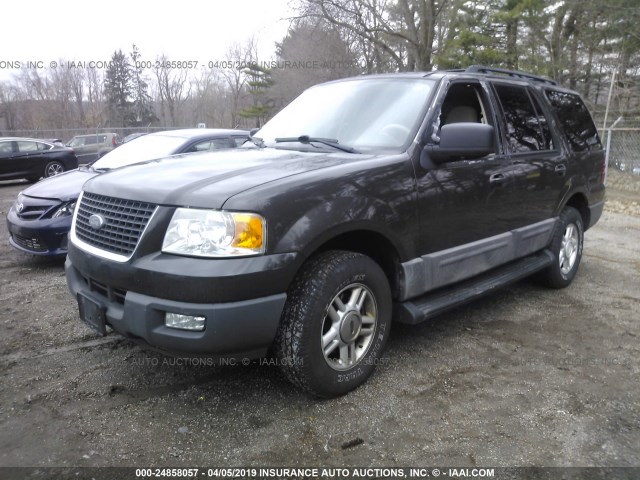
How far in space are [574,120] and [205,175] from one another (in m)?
4.06

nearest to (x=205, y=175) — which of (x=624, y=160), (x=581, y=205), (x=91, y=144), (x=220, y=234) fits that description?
(x=220, y=234)

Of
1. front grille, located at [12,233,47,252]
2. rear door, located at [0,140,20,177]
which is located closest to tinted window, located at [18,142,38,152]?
rear door, located at [0,140,20,177]

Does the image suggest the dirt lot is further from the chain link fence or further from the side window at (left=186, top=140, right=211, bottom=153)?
the chain link fence

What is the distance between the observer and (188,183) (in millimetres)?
2662

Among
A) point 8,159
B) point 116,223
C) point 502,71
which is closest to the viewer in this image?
point 116,223

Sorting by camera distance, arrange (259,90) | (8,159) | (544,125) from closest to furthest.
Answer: (544,125) → (8,159) → (259,90)

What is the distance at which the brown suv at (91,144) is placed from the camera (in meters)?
21.7

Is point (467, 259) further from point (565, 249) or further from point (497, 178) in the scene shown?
point (565, 249)

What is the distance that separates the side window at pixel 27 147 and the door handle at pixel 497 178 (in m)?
14.2

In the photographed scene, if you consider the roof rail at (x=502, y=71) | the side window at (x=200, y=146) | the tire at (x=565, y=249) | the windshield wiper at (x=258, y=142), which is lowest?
the tire at (x=565, y=249)

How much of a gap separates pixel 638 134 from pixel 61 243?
44.0 feet

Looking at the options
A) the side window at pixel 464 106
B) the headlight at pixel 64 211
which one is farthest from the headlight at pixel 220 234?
the headlight at pixel 64 211

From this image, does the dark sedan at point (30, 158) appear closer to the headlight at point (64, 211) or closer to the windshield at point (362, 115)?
the headlight at point (64, 211)

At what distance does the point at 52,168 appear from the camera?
→ 14.7 metres
